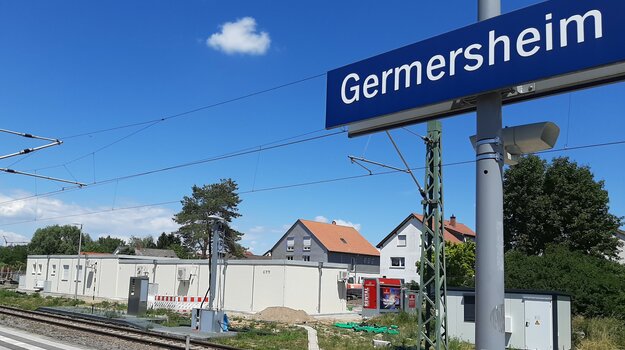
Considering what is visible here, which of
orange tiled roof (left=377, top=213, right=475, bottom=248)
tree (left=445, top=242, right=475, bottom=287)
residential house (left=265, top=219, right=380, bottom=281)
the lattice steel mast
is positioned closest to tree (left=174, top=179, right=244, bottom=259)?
residential house (left=265, top=219, right=380, bottom=281)

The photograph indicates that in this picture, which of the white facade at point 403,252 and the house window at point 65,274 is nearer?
the house window at point 65,274

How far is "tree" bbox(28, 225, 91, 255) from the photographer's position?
344ft

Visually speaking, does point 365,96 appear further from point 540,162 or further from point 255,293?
point 540,162

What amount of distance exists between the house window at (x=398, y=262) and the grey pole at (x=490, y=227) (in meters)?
56.8

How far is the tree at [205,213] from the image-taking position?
7206 cm

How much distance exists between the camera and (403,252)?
60.4 meters

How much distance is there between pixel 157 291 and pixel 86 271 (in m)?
11.6

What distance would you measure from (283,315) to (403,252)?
3389 cm

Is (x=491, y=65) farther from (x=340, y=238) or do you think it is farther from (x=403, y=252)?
(x=340, y=238)

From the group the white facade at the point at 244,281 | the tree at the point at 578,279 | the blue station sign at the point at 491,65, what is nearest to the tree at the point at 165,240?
the white facade at the point at 244,281

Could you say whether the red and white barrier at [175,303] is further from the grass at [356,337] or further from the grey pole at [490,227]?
the grey pole at [490,227]

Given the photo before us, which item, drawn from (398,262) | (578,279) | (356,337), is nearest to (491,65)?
(356,337)

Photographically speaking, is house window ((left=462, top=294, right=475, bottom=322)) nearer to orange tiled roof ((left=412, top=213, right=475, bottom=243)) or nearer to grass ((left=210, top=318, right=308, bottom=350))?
grass ((left=210, top=318, right=308, bottom=350))

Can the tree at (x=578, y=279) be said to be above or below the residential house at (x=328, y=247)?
below
